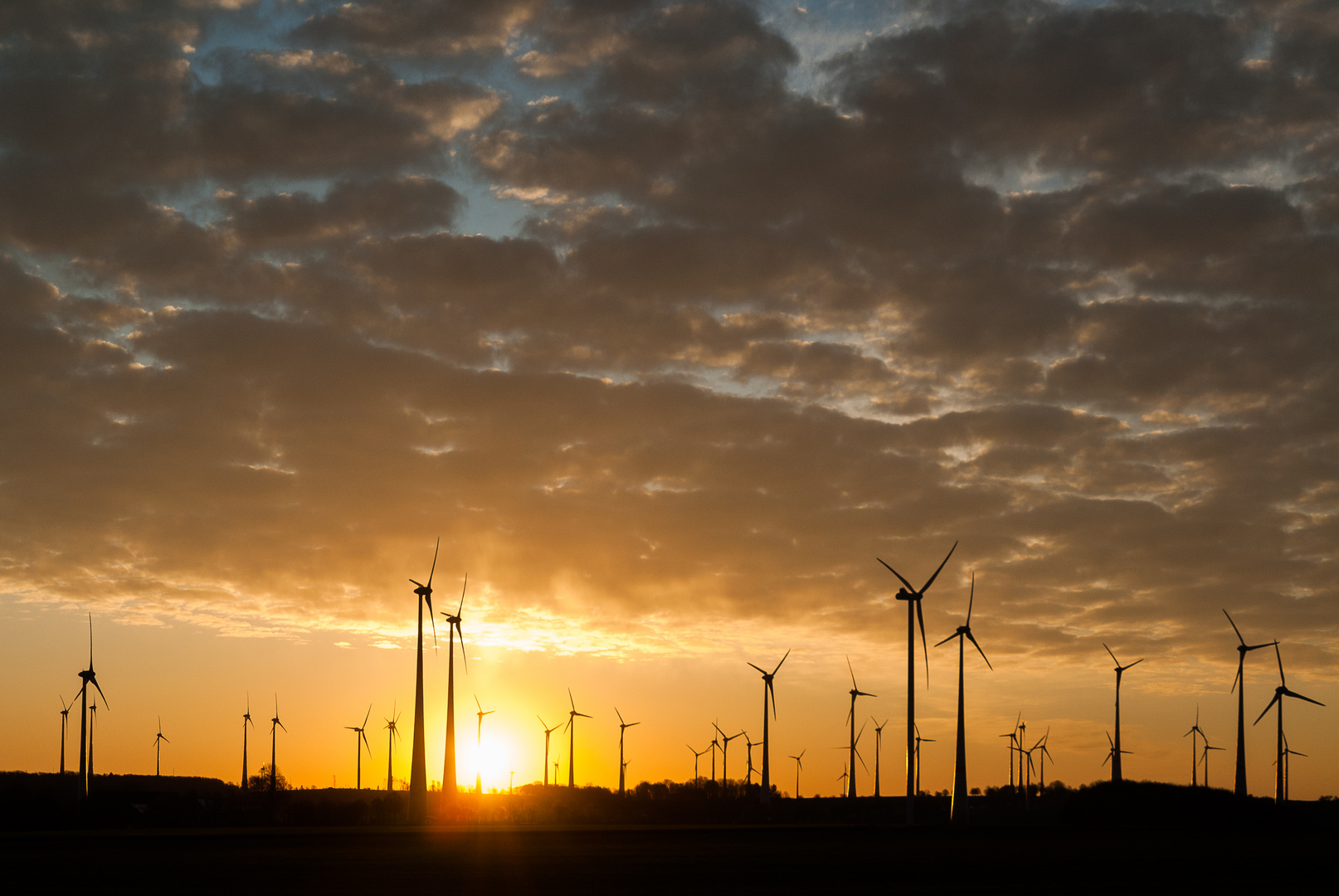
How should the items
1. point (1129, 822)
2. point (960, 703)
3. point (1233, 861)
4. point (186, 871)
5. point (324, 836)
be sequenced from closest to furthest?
point (186, 871)
point (1233, 861)
point (324, 836)
point (1129, 822)
point (960, 703)

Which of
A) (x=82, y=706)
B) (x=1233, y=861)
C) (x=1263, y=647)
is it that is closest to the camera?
(x=1233, y=861)

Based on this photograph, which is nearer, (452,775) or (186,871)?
(186,871)

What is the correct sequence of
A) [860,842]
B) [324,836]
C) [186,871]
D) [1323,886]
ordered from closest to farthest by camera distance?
[1323,886]
[186,871]
[860,842]
[324,836]

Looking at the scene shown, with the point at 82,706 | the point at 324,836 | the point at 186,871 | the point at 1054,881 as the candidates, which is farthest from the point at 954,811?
the point at 82,706

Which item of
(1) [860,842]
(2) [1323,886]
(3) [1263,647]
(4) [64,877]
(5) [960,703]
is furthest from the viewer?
(3) [1263,647]

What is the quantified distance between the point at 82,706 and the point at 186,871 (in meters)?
122

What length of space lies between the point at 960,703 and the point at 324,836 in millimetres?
72870

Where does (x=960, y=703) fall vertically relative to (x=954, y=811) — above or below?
above

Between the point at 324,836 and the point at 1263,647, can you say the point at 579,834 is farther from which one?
the point at 1263,647

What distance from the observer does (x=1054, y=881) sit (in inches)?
2010

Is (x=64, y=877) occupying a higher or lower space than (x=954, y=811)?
higher

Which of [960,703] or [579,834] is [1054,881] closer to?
[579,834]

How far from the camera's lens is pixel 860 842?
8875cm

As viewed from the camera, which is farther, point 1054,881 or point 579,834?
point 579,834
